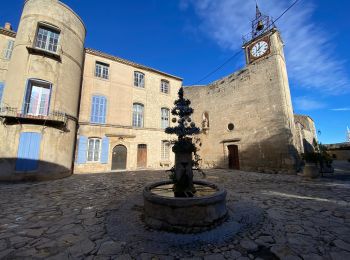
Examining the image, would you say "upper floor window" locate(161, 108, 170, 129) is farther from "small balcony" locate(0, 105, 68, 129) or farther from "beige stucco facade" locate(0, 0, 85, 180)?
"small balcony" locate(0, 105, 68, 129)

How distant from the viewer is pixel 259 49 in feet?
45.1

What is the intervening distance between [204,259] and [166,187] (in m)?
2.80

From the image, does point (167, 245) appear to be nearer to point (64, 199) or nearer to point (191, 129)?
point (191, 129)

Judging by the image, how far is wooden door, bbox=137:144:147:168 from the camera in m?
14.5

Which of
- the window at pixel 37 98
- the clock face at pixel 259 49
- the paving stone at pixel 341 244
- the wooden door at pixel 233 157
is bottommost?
the paving stone at pixel 341 244

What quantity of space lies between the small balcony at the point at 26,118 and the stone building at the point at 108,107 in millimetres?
43

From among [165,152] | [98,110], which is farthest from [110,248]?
[165,152]

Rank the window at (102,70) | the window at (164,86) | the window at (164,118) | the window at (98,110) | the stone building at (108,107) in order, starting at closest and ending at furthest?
1. the stone building at (108,107)
2. the window at (98,110)
3. the window at (102,70)
4. the window at (164,118)
5. the window at (164,86)

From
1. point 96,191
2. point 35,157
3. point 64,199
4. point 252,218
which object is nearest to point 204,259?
Answer: point 252,218

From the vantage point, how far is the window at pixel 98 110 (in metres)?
12.8

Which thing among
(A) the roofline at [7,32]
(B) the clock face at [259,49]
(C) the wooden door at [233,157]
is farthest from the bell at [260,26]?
(A) the roofline at [7,32]

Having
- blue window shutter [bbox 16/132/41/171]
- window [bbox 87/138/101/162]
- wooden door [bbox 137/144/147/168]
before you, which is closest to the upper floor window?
wooden door [bbox 137/144/147/168]

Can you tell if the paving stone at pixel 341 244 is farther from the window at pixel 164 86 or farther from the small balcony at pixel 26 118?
the window at pixel 164 86

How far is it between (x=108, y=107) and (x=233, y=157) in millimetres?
11032
